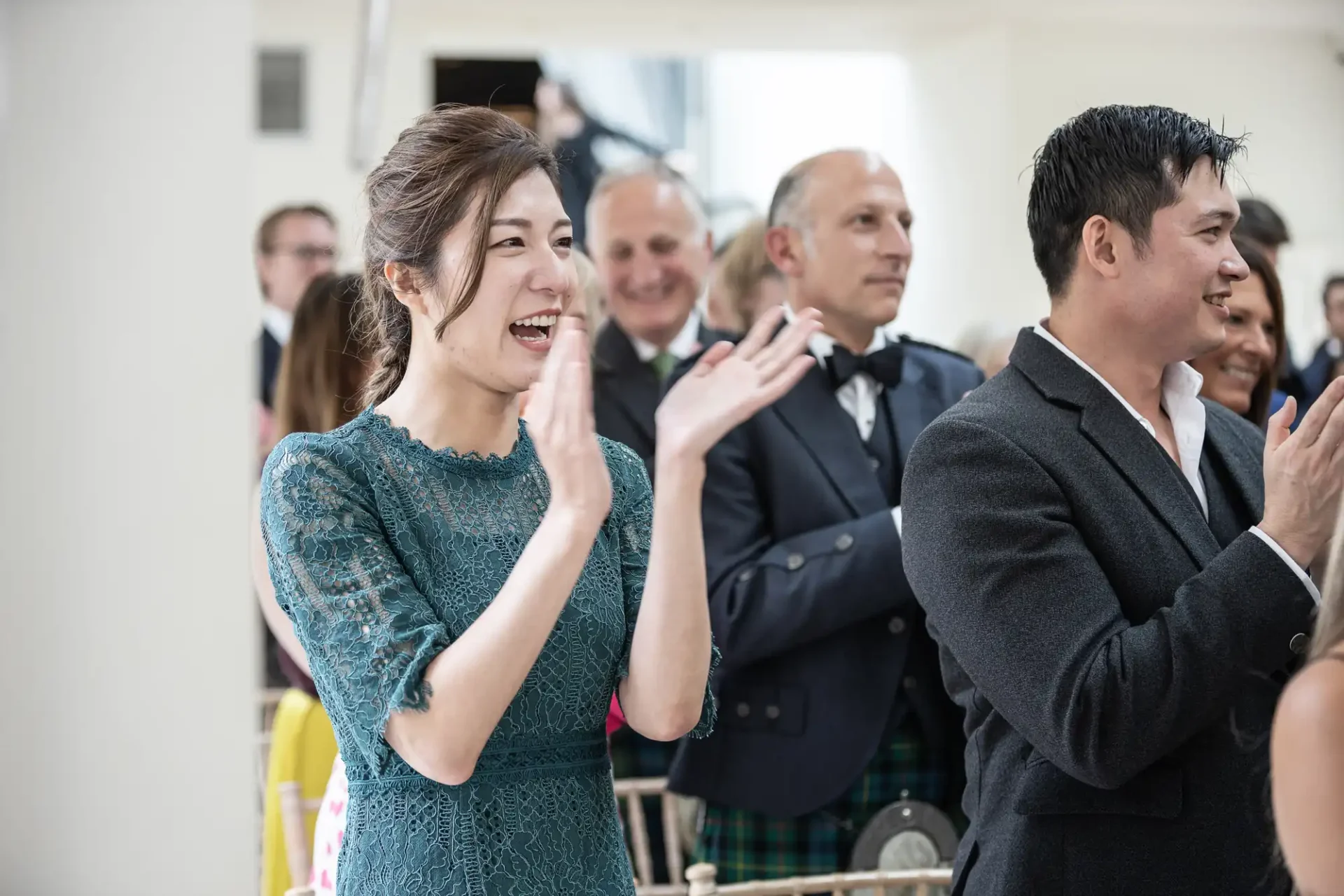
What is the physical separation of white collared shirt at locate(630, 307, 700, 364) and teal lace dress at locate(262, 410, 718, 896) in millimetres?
1697

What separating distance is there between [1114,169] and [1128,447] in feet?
1.23

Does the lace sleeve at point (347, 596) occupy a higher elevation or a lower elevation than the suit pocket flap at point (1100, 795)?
higher

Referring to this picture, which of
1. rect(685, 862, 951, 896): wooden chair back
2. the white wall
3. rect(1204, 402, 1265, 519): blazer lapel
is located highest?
the white wall

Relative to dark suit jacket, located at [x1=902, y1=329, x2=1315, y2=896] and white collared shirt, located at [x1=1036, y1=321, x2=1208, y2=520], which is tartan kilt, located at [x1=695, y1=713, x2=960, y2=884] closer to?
dark suit jacket, located at [x1=902, y1=329, x2=1315, y2=896]

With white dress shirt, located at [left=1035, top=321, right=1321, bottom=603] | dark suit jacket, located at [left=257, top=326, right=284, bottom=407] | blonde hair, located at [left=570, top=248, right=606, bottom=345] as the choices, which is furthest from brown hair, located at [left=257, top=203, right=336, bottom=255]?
white dress shirt, located at [left=1035, top=321, right=1321, bottom=603]

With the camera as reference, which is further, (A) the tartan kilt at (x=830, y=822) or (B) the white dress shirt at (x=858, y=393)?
(B) the white dress shirt at (x=858, y=393)

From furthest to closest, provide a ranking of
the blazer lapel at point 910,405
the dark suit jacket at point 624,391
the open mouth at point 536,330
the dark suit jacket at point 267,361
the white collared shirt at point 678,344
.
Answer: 1. the dark suit jacket at point 267,361
2. the white collared shirt at point 678,344
3. the dark suit jacket at point 624,391
4. the blazer lapel at point 910,405
5. the open mouth at point 536,330

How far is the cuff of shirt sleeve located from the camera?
1721mm

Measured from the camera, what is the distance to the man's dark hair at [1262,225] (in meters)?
3.32

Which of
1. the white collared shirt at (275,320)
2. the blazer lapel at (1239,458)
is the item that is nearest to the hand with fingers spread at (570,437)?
Result: the blazer lapel at (1239,458)

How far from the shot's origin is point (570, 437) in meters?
1.47

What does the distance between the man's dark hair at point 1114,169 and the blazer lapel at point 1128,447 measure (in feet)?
0.45

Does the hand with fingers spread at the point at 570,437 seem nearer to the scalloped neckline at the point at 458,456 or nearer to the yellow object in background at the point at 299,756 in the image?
the scalloped neckline at the point at 458,456

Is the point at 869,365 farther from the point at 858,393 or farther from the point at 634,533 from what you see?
the point at 634,533
